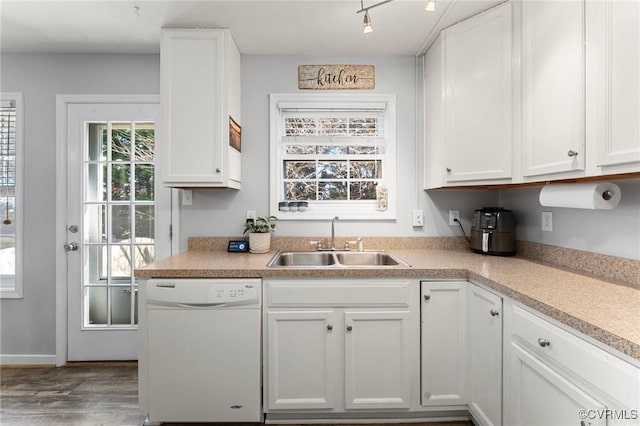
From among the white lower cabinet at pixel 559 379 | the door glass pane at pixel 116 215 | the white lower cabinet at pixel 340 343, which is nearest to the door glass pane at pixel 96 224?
the door glass pane at pixel 116 215

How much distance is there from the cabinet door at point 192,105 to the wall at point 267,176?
1.29ft

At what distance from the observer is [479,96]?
1.88 meters

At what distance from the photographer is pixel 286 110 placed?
2.46m

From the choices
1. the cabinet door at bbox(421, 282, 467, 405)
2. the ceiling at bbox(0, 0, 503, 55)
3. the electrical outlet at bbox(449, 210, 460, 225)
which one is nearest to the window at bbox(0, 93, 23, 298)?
the ceiling at bbox(0, 0, 503, 55)

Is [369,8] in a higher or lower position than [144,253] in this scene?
higher

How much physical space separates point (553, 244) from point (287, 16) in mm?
2080

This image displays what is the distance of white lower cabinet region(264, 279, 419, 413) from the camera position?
1716 millimetres

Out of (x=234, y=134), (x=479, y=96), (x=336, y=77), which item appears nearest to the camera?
(x=479, y=96)

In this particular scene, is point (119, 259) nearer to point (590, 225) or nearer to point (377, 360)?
point (377, 360)

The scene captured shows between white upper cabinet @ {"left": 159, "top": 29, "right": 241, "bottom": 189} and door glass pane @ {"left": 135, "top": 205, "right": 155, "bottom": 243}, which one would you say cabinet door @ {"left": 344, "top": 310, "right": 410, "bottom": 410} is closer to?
white upper cabinet @ {"left": 159, "top": 29, "right": 241, "bottom": 189}

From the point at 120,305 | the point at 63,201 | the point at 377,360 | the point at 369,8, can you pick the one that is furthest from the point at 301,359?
the point at 63,201

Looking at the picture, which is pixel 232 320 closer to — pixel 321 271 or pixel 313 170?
pixel 321 271

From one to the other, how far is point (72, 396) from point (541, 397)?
8.69 feet

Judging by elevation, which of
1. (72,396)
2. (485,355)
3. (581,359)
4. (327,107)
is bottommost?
(72,396)
